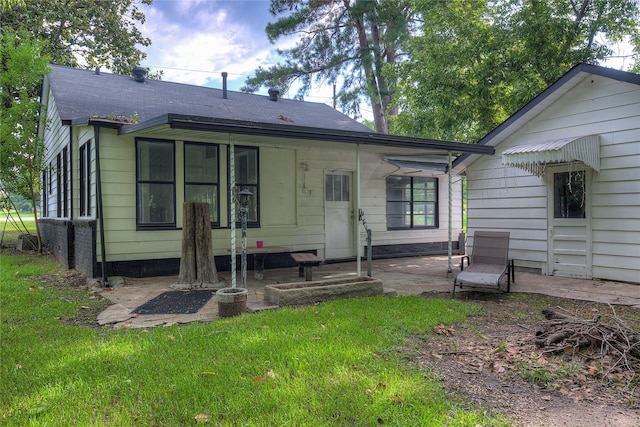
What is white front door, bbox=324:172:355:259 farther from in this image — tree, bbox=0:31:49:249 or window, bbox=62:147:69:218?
tree, bbox=0:31:49:249

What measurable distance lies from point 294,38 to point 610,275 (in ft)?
47.6

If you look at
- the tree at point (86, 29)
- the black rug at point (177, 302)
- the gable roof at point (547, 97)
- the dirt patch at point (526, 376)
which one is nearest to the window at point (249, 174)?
the black rug at point (177, 302)

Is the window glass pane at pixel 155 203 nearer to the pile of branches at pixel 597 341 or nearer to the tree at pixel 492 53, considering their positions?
the pile of branches at pixel 597 341

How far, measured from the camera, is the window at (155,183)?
24.2 ft

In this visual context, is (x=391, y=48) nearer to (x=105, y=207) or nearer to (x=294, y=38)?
(x=294, y=38)

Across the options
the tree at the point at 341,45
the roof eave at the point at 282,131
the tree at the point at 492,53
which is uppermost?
the tree at the point at 341,45

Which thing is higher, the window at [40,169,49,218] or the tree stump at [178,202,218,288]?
the window at [40,169,49,218]

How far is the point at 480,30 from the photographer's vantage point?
1207cm

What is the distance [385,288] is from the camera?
6555mm

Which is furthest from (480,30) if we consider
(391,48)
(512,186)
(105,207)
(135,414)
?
(135,414)

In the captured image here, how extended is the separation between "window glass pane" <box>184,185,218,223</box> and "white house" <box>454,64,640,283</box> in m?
5.41

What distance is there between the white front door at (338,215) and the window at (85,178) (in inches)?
192

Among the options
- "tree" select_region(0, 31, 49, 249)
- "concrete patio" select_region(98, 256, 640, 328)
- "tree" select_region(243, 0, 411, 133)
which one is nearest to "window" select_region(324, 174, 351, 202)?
"concrete patio" select_region(98, 256, 640, 328)

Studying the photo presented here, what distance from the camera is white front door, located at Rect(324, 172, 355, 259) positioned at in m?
9.69
